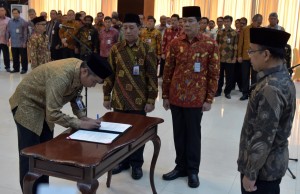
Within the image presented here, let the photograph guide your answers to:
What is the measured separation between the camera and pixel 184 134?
3.13 metres

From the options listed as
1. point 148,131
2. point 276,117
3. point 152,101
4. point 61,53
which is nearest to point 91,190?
point 148,131

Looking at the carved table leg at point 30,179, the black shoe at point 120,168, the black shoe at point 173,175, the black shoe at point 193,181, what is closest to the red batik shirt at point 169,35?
the black shoe at point 120,168

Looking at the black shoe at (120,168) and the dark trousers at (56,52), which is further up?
the dark trousers at (56,52)

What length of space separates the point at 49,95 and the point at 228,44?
5307 millimetres

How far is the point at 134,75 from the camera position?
306cm

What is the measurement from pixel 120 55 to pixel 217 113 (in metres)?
2.95

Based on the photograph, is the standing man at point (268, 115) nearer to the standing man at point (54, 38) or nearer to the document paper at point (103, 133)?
the document paper at point (103, 133)

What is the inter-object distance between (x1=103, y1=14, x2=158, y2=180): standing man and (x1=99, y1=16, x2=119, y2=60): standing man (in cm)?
465

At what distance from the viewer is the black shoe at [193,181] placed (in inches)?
120

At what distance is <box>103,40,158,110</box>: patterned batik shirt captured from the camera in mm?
3035

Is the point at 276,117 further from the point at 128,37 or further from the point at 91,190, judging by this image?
the point at 128,37

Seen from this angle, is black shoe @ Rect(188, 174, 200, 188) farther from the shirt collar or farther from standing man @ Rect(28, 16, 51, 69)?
standing man @ Rect(28, 16, 51, 69)

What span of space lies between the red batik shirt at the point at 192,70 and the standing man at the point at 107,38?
15.9 ft

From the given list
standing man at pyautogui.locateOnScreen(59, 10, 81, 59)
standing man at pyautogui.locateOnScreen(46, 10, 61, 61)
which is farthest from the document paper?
standing man at pyautogui.locateOnScreen(46, 10, 61, 61)
